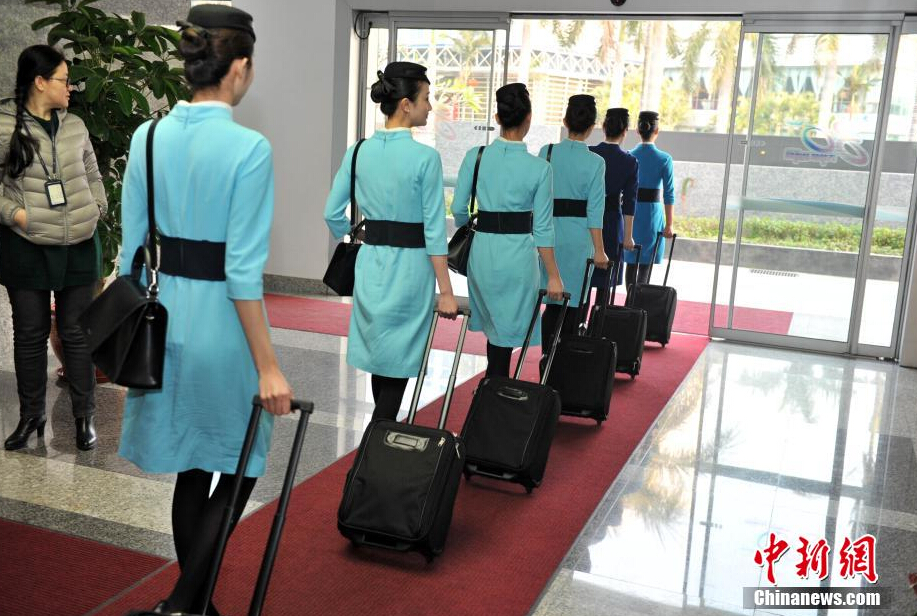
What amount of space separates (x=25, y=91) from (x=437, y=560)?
2.57m

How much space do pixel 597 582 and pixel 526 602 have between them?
0.30 meters

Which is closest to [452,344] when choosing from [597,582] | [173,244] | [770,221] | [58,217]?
[770,221]

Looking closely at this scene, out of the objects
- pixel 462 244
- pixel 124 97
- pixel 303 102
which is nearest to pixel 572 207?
pixel 462 244

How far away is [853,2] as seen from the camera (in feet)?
22.0

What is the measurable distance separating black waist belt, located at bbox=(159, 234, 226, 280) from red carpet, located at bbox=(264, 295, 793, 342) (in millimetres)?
4582

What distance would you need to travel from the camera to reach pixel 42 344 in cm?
404

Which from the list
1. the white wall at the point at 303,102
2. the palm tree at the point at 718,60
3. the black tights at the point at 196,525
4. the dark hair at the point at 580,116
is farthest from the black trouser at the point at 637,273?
the palm tree at the point at 718,60

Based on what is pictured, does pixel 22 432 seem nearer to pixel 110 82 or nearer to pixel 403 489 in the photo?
pixel 110 82

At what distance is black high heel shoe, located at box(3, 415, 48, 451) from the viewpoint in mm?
4051

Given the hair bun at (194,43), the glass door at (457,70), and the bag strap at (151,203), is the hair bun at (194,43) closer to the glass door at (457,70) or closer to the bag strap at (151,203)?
the bag strap at (151,203)

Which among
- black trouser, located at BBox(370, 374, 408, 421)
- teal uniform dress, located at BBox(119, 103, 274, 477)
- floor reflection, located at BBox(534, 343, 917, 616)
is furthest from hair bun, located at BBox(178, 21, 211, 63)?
floor reflection, located at BBox(534, 343, 917, 616)

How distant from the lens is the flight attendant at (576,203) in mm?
4945

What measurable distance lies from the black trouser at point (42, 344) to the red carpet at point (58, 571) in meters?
0.94

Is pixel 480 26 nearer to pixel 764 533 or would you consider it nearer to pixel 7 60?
pixel 7 60
